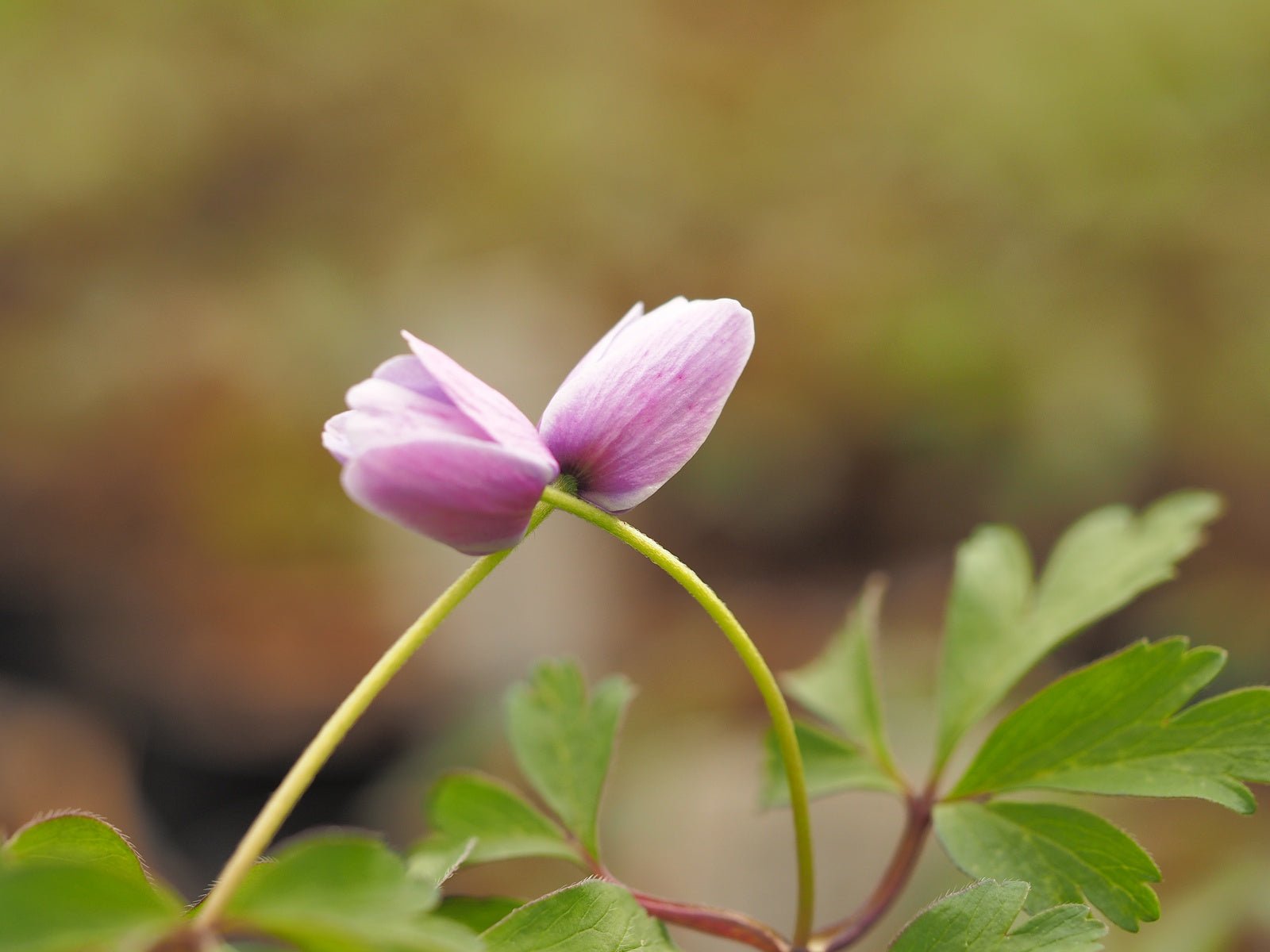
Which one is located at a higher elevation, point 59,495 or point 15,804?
point 59,495

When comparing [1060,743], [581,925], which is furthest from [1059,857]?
[581,925]

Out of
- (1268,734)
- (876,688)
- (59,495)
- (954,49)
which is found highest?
(954,49)

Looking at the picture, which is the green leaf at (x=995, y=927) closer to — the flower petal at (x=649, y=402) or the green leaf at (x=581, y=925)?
the green leaf at (x=581, y=925)

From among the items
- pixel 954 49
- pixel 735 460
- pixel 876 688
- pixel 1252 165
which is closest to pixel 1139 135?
pixel 1252 165

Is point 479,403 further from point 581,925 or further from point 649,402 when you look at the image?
point 581,925

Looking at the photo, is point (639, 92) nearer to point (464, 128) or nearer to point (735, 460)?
point (464, 128)

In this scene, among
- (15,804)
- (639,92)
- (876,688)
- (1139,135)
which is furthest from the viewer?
(639,92)
